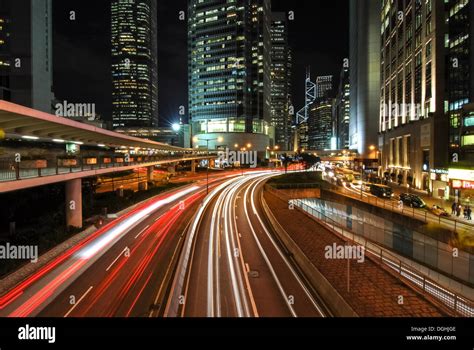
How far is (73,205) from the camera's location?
19094 millimetres

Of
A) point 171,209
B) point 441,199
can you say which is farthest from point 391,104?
point 171,209

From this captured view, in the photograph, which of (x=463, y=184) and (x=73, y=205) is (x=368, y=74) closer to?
(x=463, y=184)

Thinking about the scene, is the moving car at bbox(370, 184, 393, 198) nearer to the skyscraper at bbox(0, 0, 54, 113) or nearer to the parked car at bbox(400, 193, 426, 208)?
the parked car at bbox(400, 193, 426, 208)

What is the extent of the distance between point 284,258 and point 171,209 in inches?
613

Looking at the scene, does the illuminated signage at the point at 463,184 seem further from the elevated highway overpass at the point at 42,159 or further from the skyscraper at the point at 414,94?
the elevated highway overpass at the point at 42,159

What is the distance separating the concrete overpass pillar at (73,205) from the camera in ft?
62.4

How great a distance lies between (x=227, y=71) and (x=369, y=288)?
385 ft

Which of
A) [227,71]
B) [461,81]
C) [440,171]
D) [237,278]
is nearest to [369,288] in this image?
[237,278]

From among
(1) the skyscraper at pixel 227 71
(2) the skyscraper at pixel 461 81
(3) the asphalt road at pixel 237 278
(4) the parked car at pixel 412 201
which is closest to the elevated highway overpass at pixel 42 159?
(3) the asphalt road at pixel 237 278

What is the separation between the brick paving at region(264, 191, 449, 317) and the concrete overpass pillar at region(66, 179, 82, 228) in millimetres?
14019

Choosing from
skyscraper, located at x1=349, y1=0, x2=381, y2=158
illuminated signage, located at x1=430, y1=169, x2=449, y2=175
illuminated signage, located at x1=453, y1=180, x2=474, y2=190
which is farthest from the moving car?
skyscraper, located at x1=349, y1=0, x2=381, y2=158

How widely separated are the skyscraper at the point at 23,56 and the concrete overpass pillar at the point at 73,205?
2162 inches
